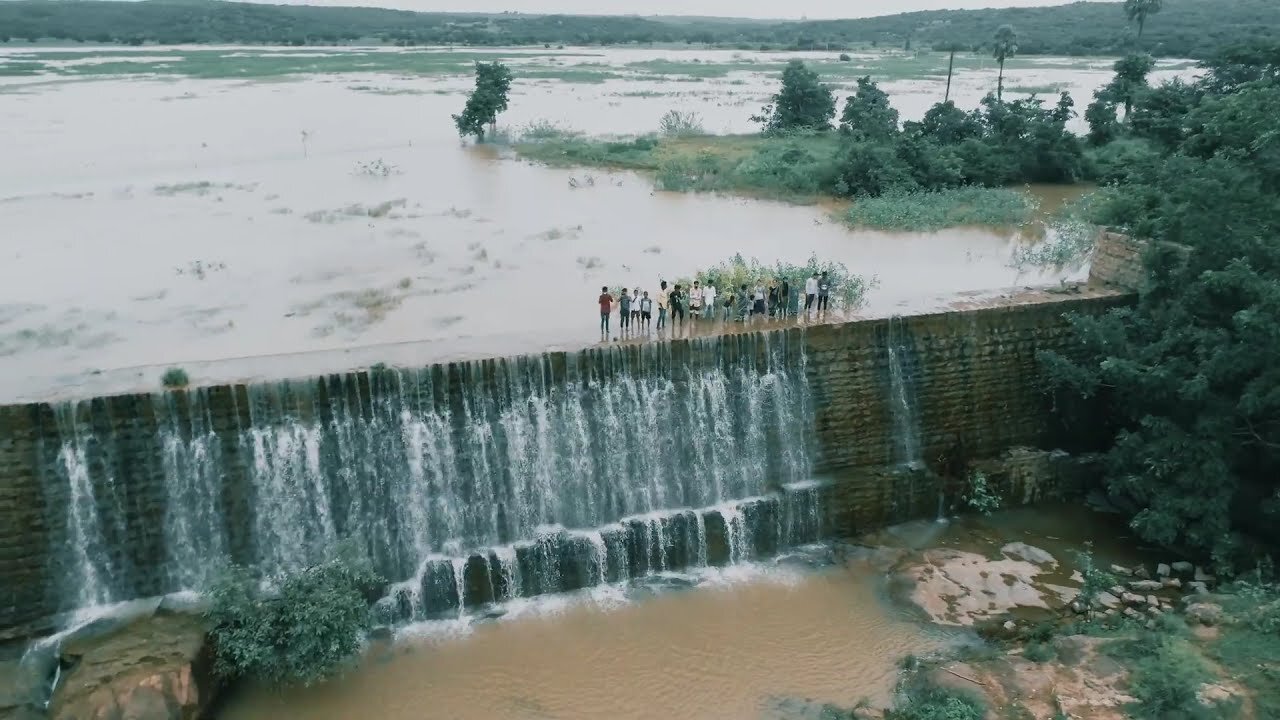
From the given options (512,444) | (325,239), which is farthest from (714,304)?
(325,239)

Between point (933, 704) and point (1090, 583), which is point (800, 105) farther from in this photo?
point (933, 704)

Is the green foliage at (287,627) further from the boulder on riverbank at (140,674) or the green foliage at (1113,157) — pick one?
the green foliage at (1113,157)

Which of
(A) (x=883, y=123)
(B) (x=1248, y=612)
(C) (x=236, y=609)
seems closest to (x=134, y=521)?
(C) (x=236, y=609)

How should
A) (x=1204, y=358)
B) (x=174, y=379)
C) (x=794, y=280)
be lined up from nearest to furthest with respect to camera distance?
1. (x=174, y=379)
2. (x=1204, y=358)
3. (x=794, y=280)

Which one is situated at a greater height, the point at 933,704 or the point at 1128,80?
the point at 1128,80

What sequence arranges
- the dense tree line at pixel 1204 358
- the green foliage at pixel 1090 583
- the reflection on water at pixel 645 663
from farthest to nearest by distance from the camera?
the dense tree line at pixel 1204 358 < the green foliage at pixel 1090 583 < the reflection on water at pixel 645 663

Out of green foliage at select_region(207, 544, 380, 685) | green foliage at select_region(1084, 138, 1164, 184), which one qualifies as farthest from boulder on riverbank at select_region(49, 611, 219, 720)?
green foliage at select_region(1084, 138, 1164, 184)

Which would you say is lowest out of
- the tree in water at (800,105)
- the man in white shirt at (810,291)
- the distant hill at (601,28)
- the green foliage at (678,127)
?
the man in white shirt at (810,291)

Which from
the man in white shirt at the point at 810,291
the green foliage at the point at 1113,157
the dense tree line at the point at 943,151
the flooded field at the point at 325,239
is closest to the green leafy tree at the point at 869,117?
the dense tree line at the point at 943,151
